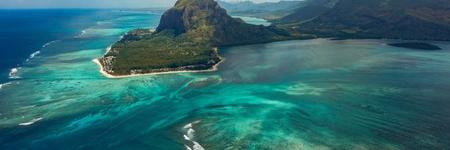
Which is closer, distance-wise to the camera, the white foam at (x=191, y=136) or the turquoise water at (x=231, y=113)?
the white foam at (x=191, y=136)

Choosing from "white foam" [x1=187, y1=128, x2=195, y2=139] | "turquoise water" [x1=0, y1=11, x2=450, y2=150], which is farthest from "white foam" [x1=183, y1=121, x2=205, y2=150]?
"turquoise water" [x1=0, y1=11, x2=450, y2=150]

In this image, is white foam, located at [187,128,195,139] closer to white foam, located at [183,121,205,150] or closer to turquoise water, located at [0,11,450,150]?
white foam, located at [183,121,205,150]

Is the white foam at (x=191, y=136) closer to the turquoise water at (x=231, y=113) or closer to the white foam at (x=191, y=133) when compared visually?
the white foam at (x=191, y=133)

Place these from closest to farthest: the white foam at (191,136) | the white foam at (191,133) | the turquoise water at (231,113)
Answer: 1. the white foam at (191,136)
2. the turquoise water at (231,113)
3. the white foam at (191,133)

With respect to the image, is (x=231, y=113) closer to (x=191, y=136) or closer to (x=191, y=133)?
(x=191, y=133)

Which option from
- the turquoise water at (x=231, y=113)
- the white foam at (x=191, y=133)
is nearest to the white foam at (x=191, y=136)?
the white foam at (x=191, y=133)

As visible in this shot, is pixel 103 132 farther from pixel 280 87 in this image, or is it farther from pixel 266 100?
pixel 280 87

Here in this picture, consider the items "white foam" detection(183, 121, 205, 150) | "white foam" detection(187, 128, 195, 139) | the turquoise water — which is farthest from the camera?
"white foam" detection(187, 128, 195, 139)

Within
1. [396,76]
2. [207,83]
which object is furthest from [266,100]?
[396,76]

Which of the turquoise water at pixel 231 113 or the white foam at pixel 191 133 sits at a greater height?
the turquoise water at pixel 231 113
